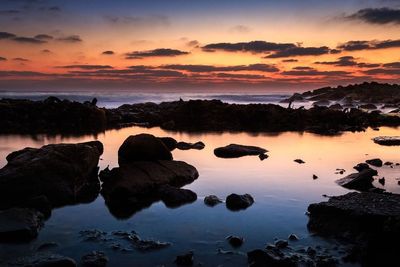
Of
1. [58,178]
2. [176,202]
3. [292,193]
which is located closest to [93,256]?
[176,202]

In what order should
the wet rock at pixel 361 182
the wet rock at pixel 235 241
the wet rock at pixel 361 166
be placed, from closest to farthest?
the wet rock at pixel 235 241, the wet rock at pixel 361 182, the wet rock at pixel 361 166

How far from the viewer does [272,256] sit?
7.66 meters

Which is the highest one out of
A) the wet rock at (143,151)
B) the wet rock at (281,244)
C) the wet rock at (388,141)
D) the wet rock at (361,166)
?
the wet rock at (143,151)

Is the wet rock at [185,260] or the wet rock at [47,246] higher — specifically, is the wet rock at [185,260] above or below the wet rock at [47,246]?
below

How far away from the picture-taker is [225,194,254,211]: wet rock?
11.1 meters

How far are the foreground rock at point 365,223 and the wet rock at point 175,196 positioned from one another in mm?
3226

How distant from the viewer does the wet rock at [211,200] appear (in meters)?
11.5

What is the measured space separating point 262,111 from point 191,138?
12894 millimetres

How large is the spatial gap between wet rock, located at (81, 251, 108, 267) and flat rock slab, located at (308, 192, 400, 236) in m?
4.45

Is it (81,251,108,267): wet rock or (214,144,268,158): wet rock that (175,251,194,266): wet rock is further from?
(214,144,268,158): wet rock

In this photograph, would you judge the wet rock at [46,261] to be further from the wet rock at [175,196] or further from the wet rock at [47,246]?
the wet rock at [175,196]

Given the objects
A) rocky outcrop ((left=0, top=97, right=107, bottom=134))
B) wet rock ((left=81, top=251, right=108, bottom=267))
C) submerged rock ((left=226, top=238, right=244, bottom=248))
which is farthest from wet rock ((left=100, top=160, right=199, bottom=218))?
rocky outcrop ((left=0, top=97, right=107, bottom=134))

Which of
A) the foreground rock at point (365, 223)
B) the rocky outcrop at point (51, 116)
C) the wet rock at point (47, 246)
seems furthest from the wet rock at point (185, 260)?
the rocky outcrop at point (51, 116)

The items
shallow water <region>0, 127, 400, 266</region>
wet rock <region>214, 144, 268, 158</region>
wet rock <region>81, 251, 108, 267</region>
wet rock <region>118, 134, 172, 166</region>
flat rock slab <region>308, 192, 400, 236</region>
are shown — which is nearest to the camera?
wet rock <region>81, 251, 108, 267</region>
